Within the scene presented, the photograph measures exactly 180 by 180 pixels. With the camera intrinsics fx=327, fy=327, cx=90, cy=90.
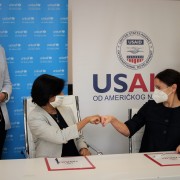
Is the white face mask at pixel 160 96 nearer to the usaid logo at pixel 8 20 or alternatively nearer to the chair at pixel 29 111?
the chair at pixel 29 111

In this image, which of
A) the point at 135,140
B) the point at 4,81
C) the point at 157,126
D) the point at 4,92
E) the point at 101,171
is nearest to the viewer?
the point at 101,171

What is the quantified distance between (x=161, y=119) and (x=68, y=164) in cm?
103

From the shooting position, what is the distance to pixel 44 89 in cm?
262

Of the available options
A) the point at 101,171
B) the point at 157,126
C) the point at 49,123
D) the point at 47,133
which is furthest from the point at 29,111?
the point at 101,171

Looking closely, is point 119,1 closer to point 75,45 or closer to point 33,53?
point 75,45

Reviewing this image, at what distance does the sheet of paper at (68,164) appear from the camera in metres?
2.04

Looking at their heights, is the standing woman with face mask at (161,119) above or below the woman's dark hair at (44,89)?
below

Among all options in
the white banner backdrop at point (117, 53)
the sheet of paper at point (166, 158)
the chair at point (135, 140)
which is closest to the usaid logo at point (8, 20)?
the white banner backdrop at point (117, 53)

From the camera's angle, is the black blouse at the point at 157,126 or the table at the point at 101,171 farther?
the black blouse at the point at 157,126

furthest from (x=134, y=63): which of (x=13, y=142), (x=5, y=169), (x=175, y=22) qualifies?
(x=5, y=169)

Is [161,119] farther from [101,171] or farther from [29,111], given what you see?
[29,111]

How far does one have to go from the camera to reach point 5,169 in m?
2.00

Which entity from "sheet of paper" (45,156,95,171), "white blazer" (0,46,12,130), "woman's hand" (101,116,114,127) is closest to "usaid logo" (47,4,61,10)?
"white blazer" (0,46,12,130)

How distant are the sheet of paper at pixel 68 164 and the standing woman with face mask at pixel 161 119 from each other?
54 cm
